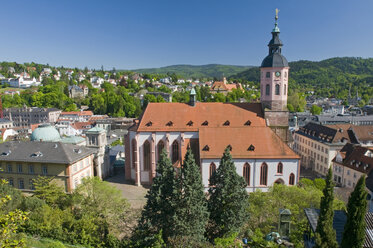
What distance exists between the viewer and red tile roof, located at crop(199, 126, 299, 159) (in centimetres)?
3963

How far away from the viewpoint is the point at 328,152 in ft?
179

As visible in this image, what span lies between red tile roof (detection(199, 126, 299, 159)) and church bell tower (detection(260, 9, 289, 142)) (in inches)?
179

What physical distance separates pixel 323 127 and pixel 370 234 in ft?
151

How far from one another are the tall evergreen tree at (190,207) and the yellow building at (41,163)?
1962 centimetres

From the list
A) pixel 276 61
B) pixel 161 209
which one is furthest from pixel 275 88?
pixel 161 209

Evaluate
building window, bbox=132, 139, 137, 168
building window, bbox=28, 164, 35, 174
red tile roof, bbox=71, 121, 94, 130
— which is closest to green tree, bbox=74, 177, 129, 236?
→ building window, bbox=28, 164, 35, 174

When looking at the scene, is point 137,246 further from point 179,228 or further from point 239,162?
point 239,162

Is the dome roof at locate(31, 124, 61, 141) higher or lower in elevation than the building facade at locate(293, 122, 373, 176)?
higher

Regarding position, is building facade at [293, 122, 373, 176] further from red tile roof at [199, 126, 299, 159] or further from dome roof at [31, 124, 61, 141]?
dome roof at [31, 124, 61, 141]

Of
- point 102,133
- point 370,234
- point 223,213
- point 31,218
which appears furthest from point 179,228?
point 102,133

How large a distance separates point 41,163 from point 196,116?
23.9 metres

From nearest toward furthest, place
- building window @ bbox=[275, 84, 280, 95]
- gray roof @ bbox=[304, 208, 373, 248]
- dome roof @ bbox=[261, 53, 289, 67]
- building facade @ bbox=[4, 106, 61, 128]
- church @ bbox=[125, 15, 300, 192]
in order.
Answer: gray roof @ bbox=[304, 208, 373, 248], church @ bbox=[125, 15, 300, 192], dome roof @ bbox=[261, 53, 289, 67], building window @ bbox=[275, 84, 280, 95], building facade @ bbox=[4, 106, 61, 128]

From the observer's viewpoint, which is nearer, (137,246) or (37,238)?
(137,246)

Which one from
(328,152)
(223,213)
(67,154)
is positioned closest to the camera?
(223,213)
